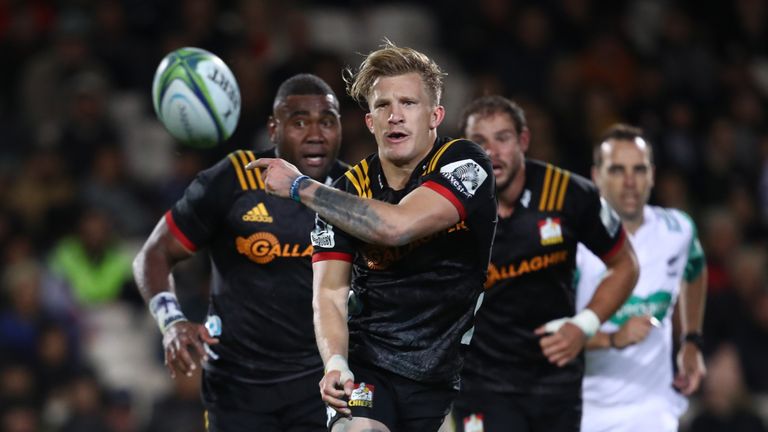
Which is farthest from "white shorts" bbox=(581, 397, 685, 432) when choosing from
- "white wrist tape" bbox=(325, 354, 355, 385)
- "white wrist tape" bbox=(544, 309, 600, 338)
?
"white wrist tape" bbox=(325, 354, 355, 385)

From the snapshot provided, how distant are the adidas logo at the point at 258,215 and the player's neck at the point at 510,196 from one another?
3.90 ft

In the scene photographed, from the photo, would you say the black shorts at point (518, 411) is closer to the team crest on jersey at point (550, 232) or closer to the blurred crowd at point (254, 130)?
the team crest on jersey at point (550, 232)

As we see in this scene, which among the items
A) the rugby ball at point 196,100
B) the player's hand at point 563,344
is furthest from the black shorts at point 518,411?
the rugby ball at point 196,100

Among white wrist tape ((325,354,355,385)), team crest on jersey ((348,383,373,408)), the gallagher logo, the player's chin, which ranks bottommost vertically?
team crest on jersey ((348,383,373,408))

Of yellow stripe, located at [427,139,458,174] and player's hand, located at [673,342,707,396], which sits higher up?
yellow stripe, located at [427,139,458,174]

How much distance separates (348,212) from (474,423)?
196cm

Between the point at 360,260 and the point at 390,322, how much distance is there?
11.2 inches

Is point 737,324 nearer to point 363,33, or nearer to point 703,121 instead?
point 703,121

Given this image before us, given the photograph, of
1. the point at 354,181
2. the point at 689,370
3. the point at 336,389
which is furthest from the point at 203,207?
the point at 689,370

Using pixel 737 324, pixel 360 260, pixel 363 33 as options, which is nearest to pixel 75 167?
pixel 363 33

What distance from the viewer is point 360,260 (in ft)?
16.4

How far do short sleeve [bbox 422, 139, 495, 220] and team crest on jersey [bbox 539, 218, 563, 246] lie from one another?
1.32m

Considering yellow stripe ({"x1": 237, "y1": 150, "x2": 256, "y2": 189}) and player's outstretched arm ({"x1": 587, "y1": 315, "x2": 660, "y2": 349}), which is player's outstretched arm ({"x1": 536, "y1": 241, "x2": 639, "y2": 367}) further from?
yellow stripe ({"x1": 237, "y1": 150, "x2": 256, "y2": 189})

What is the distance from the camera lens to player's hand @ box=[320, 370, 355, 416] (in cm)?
452
